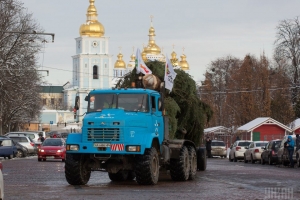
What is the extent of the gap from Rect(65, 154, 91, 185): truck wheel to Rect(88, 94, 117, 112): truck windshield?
56.5 inches

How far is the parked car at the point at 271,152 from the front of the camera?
47.2 meters

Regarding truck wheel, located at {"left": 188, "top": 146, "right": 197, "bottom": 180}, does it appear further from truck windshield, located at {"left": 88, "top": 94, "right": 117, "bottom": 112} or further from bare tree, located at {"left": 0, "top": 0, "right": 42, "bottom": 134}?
bare tree, located at {"left": 0, "top": 0, "right": 42, "bottom": 134}

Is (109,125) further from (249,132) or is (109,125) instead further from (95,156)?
(249,132)

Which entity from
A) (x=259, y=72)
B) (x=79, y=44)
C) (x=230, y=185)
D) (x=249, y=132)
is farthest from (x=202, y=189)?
(x=79, y=44)

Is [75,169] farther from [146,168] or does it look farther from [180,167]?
[180,167]

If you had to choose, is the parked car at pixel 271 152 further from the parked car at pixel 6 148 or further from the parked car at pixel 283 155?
the parked car at pixel 6 148

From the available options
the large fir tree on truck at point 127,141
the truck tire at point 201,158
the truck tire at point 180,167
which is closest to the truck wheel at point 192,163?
the large fir tree on truck at point 127,141

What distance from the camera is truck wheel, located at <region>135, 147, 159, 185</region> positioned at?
23797mm

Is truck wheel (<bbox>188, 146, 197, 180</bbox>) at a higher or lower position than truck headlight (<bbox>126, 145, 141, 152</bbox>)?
lower

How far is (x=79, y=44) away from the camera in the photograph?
173125 millimetres

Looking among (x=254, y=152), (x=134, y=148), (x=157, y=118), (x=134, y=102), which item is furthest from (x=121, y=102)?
(x=254, y=152)

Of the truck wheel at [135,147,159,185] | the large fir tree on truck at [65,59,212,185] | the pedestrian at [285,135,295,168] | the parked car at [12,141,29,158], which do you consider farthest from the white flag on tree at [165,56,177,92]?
the parked car at [12,141,29,158]

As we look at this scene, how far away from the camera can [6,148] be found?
53750 mm

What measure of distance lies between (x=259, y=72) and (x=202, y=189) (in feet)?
242
